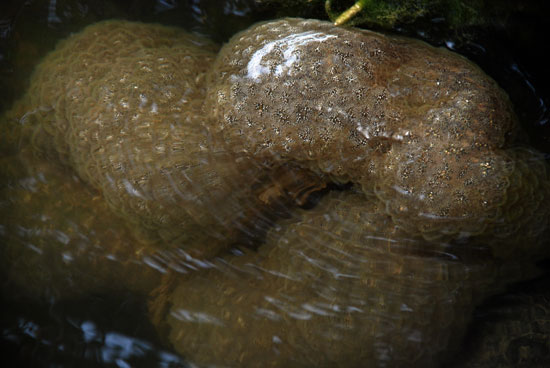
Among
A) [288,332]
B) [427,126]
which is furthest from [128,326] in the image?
[427,126]

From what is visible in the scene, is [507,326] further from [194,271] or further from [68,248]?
[68,248]

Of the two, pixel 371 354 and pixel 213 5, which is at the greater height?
pixel 213 5

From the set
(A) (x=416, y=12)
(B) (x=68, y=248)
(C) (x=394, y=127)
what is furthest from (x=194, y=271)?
(A) (x=416, y=12)

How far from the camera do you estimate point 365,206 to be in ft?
7.13

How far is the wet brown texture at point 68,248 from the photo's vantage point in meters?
2.35

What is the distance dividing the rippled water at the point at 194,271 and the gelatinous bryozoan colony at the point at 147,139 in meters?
0.08

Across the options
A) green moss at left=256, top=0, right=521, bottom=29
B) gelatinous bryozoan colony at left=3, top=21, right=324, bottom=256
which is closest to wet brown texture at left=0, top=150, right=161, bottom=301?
gelatinous bryozoan colony at left=3, top=21, right=324, bottom=256

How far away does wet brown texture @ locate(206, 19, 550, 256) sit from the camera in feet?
6.38

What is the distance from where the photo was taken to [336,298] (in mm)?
2135

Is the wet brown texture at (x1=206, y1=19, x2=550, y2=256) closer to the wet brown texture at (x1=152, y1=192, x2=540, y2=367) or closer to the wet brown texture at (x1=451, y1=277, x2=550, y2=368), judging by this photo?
the wet brown texture at (x1=152, y1=192, x2=540, y2=367)

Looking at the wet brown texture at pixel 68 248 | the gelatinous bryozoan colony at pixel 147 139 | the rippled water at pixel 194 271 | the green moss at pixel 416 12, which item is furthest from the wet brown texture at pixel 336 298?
the green moss at pixel 416 12

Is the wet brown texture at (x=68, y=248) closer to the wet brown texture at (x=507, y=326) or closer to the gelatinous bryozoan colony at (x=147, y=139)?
the gelatinous bryozoan colony at (x=147, y=139)

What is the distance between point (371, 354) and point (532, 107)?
5.33ft

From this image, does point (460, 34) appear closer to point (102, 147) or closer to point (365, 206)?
point (365, 206)
